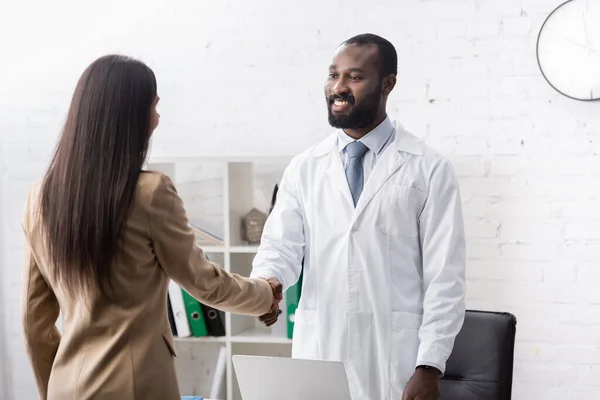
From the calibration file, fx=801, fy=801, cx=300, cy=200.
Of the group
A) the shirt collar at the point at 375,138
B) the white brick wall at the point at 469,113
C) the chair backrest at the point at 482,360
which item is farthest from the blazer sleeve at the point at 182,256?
the white brick wall at the point at 469,113

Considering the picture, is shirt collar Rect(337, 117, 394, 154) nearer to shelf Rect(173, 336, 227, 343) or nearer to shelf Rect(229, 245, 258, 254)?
shelf Rect(229, 245, 258, 254)

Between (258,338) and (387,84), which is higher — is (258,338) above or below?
below

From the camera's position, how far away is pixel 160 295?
5.51 ft

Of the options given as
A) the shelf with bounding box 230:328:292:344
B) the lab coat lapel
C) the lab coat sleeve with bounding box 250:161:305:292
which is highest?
the lab coat lapel

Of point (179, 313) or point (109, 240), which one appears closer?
point (109, 240)

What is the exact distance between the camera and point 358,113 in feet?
6.86

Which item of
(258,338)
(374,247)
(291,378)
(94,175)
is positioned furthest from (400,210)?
(258,338)

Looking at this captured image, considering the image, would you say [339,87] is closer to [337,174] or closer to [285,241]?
[337,174]

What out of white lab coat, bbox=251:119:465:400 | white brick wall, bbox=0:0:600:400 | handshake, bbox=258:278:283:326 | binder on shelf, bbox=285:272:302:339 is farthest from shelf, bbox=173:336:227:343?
white lab coat, bbox=251:119:465:400

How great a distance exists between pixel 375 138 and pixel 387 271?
0.36 metres

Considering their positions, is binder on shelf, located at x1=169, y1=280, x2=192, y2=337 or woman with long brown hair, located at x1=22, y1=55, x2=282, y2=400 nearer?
woman with long brown hair, located at x1=22, y1=55, x2=282, y2=400

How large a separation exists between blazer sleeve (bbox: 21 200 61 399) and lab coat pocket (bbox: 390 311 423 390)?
803mm

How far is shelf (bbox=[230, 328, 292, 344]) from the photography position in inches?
124

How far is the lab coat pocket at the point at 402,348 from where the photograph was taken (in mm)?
1979
